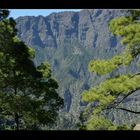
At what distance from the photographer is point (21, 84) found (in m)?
21.2

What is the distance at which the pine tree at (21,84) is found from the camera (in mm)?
20700

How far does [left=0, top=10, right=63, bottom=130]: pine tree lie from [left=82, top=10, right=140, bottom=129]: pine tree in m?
5.82

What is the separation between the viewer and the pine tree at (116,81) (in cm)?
1412

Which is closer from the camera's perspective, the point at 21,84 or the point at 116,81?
the point at 116,81

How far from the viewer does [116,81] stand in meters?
14.4

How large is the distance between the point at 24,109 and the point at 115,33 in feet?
21.6

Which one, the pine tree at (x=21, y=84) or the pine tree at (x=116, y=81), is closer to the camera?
the pine tree at (x=116, y=81)

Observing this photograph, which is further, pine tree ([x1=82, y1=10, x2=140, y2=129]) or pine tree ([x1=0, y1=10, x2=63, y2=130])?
pine tree ([x1=0, y1=10, x2=63, y2=130])

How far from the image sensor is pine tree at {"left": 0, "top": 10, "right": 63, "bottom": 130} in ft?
67.9

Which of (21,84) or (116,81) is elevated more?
(116,81)

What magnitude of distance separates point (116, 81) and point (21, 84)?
25.6 ft

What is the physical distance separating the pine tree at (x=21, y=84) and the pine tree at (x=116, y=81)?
582cm
